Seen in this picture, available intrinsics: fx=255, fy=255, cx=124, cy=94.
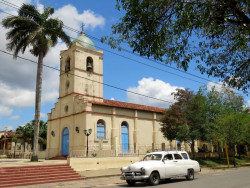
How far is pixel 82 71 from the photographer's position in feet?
105

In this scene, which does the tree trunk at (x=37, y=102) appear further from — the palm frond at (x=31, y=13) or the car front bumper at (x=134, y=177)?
the car front bumper at (x=134, y=177)

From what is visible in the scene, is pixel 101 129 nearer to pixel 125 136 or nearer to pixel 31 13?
pixel 125 136

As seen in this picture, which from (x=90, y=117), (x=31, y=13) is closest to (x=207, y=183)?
(x=90, y=117)

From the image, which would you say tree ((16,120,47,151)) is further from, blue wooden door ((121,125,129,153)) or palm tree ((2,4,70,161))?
palm tree ((2,4,70,161))

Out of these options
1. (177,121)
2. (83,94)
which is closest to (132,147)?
(177,121)

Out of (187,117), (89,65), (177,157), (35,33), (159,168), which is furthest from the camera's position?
(89,65)

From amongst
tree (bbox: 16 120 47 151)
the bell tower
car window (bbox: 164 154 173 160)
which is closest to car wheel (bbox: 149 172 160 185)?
car window (bbox: 164 154 173 160)

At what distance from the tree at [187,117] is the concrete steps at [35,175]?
1382cm

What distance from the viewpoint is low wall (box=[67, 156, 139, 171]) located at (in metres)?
19.2

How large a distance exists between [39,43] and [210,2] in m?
19.4

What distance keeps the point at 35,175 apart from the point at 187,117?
58.5ft

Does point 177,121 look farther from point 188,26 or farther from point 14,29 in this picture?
point 188,26

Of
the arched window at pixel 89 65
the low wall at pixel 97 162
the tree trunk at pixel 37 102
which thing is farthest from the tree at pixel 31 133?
the low wall at pixel 97 162

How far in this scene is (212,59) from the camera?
8.81 meters
